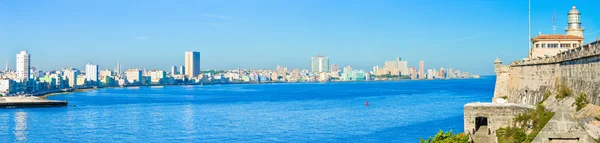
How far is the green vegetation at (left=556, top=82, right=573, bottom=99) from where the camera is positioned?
2123 centimetres

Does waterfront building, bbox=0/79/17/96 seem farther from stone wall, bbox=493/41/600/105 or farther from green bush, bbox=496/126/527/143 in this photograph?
green bush, bbox=496/126/527/143

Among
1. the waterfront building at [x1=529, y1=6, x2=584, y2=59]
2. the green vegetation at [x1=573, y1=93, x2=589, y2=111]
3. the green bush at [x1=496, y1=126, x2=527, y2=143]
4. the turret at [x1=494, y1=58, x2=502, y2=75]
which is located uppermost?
the waterfront building at [x1=529, y1=6, x2=584, y2=59]

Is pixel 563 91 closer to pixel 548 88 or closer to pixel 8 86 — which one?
pixel 548 88

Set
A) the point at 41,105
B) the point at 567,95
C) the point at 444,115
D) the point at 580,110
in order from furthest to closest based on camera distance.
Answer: the point at 41,105, the point at 444,115, the point at 567,95, the point at 580,110

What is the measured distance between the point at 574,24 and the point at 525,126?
750 inches

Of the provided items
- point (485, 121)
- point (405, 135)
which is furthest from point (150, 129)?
point (485, 121)

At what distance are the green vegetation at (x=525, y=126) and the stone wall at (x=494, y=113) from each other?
1.06 ft

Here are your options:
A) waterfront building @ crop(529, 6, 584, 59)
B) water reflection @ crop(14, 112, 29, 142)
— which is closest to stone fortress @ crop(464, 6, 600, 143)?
waterfront building @ crop(529, 6, 584, 59)

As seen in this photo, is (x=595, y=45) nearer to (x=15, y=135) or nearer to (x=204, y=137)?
(x=204, y=137)

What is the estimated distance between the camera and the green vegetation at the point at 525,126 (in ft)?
57.7

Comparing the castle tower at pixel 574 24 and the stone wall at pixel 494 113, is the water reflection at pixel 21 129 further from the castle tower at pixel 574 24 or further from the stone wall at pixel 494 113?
the castle tower at pixel 574 24

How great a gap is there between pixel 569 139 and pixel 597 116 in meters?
4.38

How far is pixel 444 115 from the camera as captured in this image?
158 feet

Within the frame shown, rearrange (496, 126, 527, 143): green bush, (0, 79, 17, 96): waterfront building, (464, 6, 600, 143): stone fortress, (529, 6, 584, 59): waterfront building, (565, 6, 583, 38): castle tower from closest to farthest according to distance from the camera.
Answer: (464, 6, 600, 143): stone fortress
(496, 126, 527, 143): green bush
(529, 6, 584, 59): waterfront building
(565, 6, 583, 38): castle tower
(0, 79, 17, 96): waterfront building
